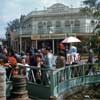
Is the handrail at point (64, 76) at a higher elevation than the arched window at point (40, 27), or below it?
below

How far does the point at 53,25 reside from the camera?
73938 mm

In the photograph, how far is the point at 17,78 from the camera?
1320cm

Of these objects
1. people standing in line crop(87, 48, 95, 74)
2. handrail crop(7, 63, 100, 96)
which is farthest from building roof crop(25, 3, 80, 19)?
handrail crop(7, 63, 100, 96)

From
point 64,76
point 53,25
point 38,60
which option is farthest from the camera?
point 53,25

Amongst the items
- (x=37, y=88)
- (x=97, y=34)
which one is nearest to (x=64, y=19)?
(x=97, y=34)

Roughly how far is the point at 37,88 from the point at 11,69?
112 cm

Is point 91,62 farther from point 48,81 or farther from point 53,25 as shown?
point 53,25

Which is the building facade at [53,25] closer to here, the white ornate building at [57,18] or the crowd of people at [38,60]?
the white ornate building at [57,18]

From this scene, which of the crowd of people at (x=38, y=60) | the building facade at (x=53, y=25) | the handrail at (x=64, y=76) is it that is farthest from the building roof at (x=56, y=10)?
the handrail at (x=64, y=76)

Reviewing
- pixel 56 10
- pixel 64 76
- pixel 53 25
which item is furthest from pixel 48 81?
pixel 53 25

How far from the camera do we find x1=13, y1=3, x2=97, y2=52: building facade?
59312 millimetres

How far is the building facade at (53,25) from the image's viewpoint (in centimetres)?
5931

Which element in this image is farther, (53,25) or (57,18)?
(53,25)

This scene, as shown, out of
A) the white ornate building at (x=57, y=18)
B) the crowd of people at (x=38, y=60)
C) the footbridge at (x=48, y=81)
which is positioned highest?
the white ornate building at (x=57, y=18)
